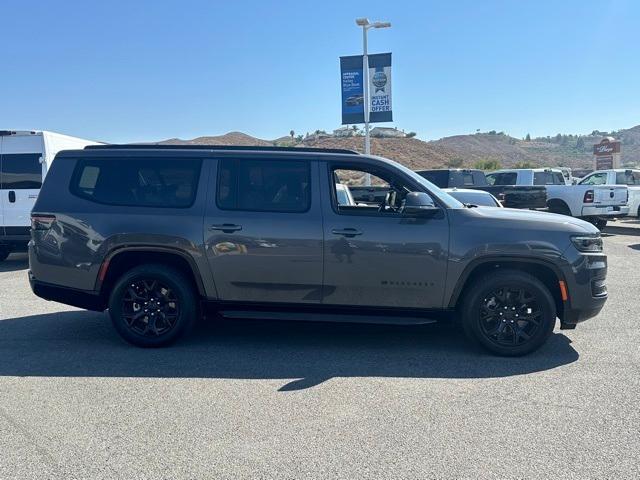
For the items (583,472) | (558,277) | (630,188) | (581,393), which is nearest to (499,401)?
(581,393)

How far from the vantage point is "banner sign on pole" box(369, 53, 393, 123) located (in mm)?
22281

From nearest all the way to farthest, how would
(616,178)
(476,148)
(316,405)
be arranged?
(316,405) → (616,178) → (476,148)

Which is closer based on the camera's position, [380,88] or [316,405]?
[316,405]

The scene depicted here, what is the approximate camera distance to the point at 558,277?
5.18m

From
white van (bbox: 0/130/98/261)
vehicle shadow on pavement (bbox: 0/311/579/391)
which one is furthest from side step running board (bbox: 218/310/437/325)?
white van (bbox: 0/130/98/261)

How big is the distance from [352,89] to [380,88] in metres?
1.20

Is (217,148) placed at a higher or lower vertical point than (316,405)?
higher

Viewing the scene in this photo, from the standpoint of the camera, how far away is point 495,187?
744 inches

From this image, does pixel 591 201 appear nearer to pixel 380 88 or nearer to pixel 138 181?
pixel 380 88

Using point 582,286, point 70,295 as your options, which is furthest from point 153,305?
point 582,286

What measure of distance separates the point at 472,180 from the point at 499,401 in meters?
15.9

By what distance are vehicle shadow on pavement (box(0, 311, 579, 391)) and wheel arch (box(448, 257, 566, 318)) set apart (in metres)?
0.58

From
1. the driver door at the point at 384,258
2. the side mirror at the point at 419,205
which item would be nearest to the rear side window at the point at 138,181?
the driver door at the point at 384,258

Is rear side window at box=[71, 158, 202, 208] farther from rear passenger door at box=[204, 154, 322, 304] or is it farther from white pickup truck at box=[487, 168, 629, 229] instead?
white pickup truck at box=[487, 168, 629, 229]
